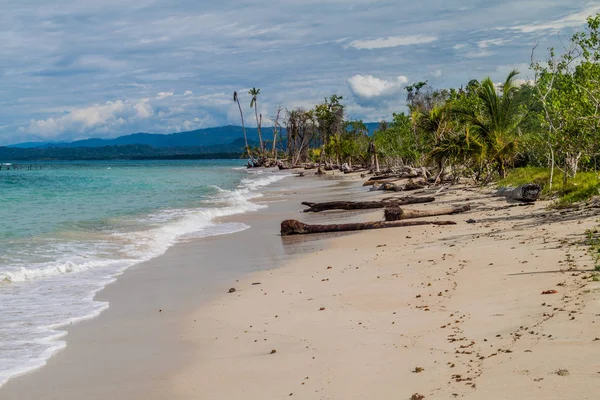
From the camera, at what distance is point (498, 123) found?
24812 mm

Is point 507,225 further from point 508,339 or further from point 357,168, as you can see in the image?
point 357,168

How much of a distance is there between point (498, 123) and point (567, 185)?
9.05m

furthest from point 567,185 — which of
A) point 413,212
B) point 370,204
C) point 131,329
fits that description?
point 131,329

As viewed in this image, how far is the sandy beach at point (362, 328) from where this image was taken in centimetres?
515

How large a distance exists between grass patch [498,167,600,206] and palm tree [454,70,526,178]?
175 centimetres

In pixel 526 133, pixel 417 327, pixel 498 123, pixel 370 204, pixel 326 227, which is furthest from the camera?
pixel 526 133

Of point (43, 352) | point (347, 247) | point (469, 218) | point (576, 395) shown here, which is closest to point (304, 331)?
point (43, 352)

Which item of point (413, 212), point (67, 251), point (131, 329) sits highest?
point (413, 212)

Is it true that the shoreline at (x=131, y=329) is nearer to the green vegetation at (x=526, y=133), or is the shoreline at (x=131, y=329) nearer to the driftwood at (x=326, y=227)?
the driftwood at (x=326, y=227)

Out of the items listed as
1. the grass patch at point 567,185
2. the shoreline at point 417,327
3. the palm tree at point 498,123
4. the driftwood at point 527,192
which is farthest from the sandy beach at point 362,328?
the palm tree at point 498,123

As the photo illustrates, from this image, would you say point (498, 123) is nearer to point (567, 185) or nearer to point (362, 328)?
point (567, 185)

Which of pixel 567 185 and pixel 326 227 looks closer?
pixel 567 185

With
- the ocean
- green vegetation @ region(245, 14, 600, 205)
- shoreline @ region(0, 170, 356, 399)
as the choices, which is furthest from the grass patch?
the ocean

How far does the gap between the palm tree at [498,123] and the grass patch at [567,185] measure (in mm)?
1747
